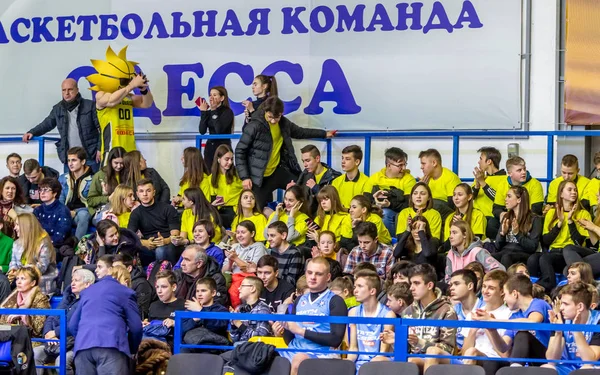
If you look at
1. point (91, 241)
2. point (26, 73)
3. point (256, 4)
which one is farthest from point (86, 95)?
point (91, 241)

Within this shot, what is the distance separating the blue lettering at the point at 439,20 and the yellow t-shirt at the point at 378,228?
272 cm

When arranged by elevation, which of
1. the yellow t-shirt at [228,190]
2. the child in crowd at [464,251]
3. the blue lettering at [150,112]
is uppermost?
the blue lettering at [150,112]

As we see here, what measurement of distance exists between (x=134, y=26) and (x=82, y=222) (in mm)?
2946

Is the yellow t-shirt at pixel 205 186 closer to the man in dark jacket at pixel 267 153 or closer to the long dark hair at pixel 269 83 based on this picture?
the man in dark jacket at pixel 267 153

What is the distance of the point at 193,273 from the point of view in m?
10.4

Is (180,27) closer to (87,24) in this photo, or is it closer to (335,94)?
(87,24)

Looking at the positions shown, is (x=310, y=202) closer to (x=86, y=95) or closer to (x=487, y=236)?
(x=487, y=236)

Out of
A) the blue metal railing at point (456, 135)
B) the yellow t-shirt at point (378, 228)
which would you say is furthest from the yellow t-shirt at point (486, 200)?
the yellow t-shirt at point (378, 228)

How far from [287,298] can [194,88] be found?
471 cm

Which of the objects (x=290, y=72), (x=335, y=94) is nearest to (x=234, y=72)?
(x=290, y=72)

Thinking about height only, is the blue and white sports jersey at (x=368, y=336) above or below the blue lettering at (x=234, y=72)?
below

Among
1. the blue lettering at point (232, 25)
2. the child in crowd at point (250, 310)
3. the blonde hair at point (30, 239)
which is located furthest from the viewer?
the blue lettering at point (232, 25)

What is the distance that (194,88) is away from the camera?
14109 millimetres

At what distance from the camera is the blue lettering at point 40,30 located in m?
14.7
